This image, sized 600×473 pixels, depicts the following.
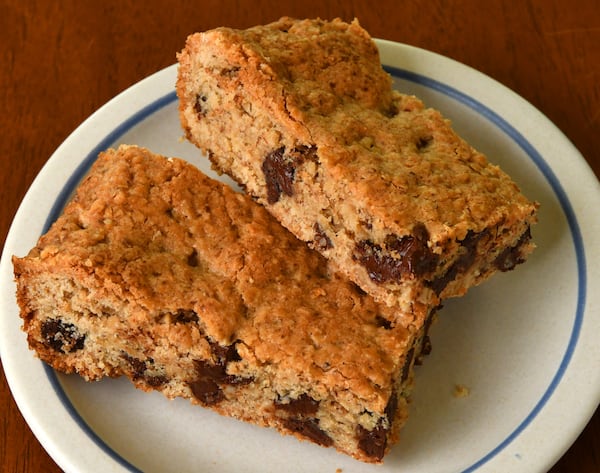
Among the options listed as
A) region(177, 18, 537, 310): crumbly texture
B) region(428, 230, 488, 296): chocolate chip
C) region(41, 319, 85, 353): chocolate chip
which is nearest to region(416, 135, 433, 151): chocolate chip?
region(177, 18, 537, 310): crumbly texture

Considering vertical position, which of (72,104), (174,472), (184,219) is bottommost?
(174,472)

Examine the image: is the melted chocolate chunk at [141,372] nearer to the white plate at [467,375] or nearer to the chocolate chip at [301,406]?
the white plate at [467,375]

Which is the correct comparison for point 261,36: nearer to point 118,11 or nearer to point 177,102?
point 177,102

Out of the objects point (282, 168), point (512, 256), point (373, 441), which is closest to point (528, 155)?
point (512, 256)

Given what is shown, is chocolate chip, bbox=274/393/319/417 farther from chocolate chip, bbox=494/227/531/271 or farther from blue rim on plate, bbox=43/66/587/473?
chocolate chip, bbox=494/227/531/271

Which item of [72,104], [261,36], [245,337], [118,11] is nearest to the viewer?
→ [245,337]

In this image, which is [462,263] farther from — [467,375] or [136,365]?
[136,365]

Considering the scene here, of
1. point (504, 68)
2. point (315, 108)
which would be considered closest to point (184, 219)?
point (315, 108)
